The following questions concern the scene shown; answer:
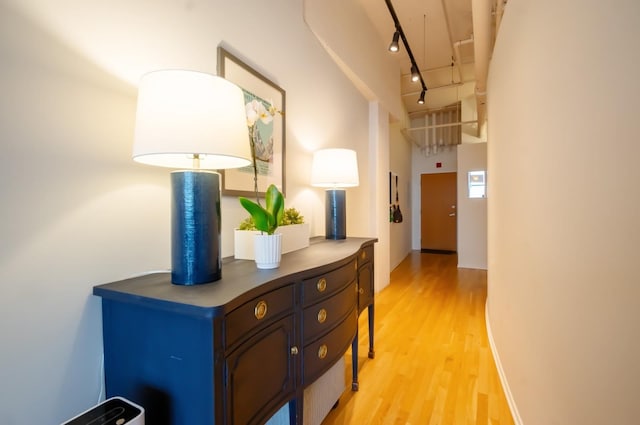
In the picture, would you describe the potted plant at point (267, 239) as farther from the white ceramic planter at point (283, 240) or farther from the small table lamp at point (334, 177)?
the small table lamp at point (334, 177)

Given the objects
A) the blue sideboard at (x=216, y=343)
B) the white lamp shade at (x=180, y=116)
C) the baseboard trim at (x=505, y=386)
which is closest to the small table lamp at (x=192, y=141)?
the white lamp shade at (x=180, y=116)

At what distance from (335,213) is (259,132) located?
84 cm

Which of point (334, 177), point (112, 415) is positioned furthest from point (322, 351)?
point (334, 177)

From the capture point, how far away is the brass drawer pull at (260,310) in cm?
93

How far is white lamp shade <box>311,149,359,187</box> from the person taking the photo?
2033 millimetres

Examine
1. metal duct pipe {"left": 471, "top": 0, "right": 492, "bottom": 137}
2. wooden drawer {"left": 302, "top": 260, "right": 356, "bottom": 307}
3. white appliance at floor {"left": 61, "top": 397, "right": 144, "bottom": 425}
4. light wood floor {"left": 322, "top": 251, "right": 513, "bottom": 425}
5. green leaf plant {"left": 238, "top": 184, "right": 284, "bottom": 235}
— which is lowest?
light wood floor {"left": 322, "top": 251, "right": 513, "bottom": 425}

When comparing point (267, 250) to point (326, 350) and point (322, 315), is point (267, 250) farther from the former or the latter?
point (326, 350)

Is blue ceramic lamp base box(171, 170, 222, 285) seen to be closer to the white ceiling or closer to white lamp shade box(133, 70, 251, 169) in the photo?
white lamp shade box(133, 70, 251, 169)

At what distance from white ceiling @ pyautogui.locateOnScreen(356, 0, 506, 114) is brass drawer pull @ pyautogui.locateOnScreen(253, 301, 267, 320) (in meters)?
2.54

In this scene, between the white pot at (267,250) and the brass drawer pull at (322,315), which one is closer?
the white pot at (267,250)

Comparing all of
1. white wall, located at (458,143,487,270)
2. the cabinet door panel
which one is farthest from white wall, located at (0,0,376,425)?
white wall, located at (458,143,487,270)

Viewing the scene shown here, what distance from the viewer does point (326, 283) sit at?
Result: 1.32 meters

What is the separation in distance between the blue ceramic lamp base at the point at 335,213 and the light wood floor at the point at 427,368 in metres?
0.97

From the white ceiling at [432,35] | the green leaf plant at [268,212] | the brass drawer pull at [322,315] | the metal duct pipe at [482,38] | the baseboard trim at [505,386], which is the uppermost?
the white ceiling at [432,35]
